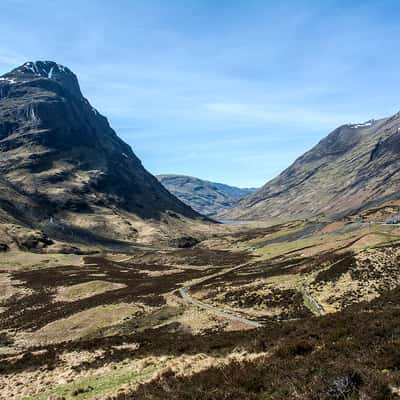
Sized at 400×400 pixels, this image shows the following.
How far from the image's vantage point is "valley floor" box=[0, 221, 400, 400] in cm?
1468

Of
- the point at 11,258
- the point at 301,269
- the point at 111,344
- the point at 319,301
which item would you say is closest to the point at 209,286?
the point at 301,269

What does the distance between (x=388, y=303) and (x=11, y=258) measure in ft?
498

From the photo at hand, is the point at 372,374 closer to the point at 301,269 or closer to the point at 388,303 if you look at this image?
the point at 388,303

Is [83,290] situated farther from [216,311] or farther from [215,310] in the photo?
[216,311]

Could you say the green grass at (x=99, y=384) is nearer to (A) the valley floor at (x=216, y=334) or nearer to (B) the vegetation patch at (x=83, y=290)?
(A) the valley floor at (x=216, y=334)

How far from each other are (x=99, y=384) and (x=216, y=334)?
543 inches

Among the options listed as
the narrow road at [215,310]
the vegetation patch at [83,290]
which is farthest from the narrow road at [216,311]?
the vegetation patch at [83,290]

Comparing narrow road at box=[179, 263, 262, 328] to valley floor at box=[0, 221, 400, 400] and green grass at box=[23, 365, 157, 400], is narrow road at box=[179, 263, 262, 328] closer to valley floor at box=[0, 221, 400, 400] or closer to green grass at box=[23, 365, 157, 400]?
valley floor at box=[0, 221, 400, 400]

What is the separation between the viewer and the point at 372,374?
41.0 ft

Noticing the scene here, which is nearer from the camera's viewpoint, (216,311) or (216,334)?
(216,334)

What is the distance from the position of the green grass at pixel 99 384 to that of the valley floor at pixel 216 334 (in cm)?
13

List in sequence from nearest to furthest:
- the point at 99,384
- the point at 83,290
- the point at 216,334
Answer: the point at 99,384
the point at 216,334
the point at 83,290

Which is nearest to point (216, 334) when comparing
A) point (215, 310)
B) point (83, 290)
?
point (215, 310)

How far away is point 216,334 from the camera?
33656 millimetres
